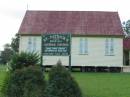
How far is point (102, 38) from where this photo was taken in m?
58.5

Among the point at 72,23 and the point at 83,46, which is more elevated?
the point at 72,23

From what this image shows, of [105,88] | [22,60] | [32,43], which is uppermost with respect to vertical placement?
[32,43]

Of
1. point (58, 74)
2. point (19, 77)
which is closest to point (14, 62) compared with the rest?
point (19, 77)

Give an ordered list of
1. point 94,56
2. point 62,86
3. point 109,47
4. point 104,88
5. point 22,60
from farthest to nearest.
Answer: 1. point 109,47
2. point 94,56
3. point 104,88
4. point 22,60
5. point 62,86

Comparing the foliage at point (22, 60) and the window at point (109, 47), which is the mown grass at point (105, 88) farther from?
the window at point (109, 47)

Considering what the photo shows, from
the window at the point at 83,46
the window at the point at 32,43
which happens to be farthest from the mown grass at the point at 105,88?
the window at the point at 32,43

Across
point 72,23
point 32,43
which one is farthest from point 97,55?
point 32,43

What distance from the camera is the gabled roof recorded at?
58.2m

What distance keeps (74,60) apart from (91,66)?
1990mm

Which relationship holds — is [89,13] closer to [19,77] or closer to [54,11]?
[54,11]

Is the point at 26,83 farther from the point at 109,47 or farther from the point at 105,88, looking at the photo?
the point at 109,47

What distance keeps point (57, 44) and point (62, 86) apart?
31.3 feet

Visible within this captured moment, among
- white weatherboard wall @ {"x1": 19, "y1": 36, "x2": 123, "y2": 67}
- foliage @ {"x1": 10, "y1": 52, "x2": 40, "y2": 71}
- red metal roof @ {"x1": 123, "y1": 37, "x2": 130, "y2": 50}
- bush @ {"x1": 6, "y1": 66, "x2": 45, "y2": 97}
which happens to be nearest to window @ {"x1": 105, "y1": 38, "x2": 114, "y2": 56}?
white weatherboard wall @ {"x1": 19, "y1": 36, "x2": 123, "y2": 67}

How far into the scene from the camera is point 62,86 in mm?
17594
